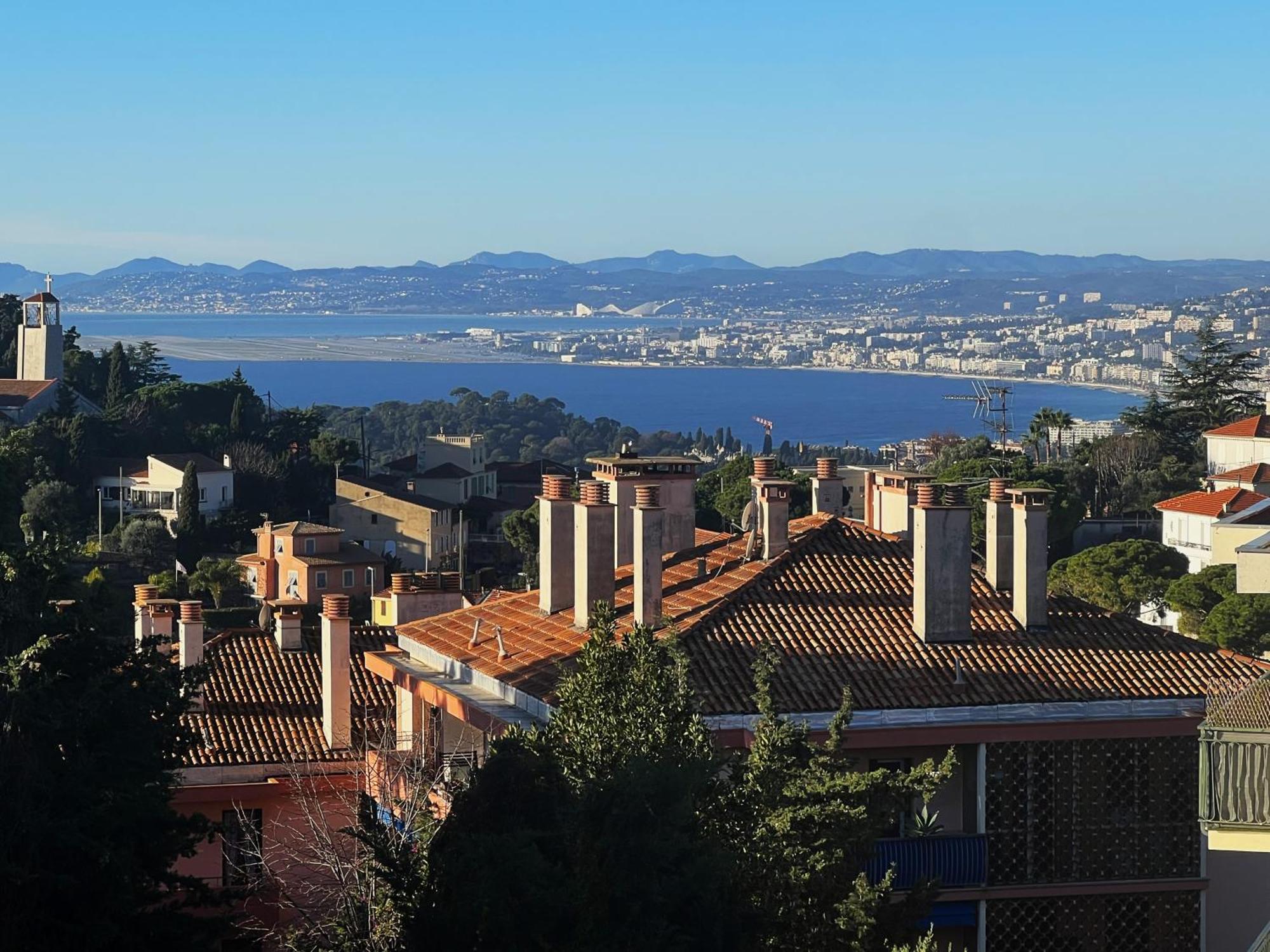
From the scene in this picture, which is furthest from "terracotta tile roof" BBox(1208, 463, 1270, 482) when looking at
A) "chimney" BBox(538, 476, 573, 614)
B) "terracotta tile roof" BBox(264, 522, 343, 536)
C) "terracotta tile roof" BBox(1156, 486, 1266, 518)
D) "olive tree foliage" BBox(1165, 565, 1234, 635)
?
"chimney" BBox(538, 476, 573, 614)

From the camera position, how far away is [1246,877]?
1365 centimetres

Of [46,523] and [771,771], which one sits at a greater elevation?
[46,523]

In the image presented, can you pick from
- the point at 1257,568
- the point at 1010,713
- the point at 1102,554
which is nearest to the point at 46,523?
the point at 1010,713

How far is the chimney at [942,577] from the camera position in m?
13.9

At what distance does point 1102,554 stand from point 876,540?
911 inches

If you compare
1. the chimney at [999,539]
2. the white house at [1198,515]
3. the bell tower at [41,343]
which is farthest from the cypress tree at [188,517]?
the chimney at [999,539]

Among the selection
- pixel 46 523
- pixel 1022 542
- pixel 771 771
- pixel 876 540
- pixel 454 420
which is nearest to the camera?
pixel 771 771

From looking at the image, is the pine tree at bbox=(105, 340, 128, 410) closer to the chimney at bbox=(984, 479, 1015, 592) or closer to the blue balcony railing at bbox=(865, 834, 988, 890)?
the chimney at bbox=(984, 479, 1015, 592)

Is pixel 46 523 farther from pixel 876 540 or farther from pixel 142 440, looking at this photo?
pixel 142 440

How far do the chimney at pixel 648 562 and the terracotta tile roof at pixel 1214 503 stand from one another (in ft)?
109

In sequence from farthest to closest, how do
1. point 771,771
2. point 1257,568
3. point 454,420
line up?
point 454,420, point 1257,568, point 771,771

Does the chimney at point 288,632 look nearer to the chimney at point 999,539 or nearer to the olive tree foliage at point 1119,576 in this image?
the chimney at point 999,539

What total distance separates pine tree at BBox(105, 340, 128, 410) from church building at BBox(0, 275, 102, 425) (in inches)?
27.1

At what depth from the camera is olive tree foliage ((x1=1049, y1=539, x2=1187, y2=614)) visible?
3669 cm
